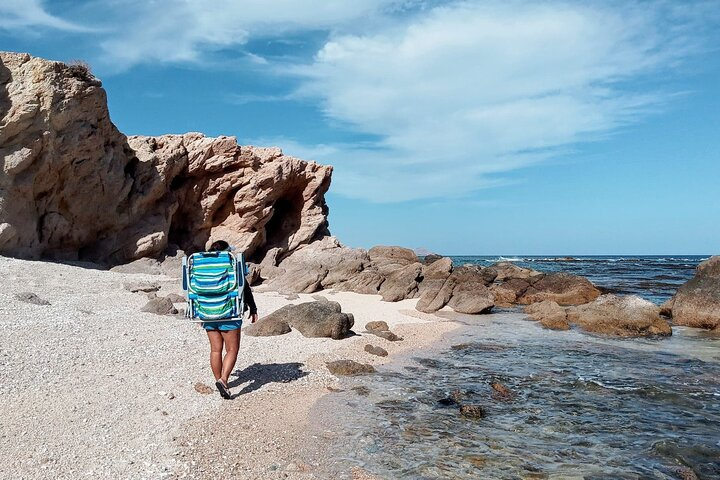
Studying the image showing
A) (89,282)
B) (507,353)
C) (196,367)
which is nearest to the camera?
(196,367)

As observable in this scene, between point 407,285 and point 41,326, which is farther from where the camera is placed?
point 407,285

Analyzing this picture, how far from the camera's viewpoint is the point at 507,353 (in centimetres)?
1450

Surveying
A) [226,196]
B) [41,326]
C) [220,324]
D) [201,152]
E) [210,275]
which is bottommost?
[41,326]

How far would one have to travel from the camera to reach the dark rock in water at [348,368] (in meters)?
10.9

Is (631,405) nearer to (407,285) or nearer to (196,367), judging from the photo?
(196,367)

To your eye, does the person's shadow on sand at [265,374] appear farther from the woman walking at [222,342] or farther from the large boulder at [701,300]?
the large boulder at [701,300]

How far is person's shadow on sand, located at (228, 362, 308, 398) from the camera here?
9.20 metres

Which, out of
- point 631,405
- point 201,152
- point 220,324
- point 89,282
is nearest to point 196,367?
point 220,324

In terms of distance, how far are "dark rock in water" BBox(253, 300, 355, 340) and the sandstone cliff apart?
1439cm

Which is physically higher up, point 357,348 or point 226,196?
point 226,196

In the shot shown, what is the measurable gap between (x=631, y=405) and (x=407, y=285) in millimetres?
17119

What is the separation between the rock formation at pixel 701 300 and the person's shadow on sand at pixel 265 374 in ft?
57.3

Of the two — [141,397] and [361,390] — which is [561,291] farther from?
[141,397]

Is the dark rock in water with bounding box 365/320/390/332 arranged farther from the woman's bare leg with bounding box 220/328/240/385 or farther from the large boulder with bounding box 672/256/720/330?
the large boulder with bounding box 672/256/720/330
